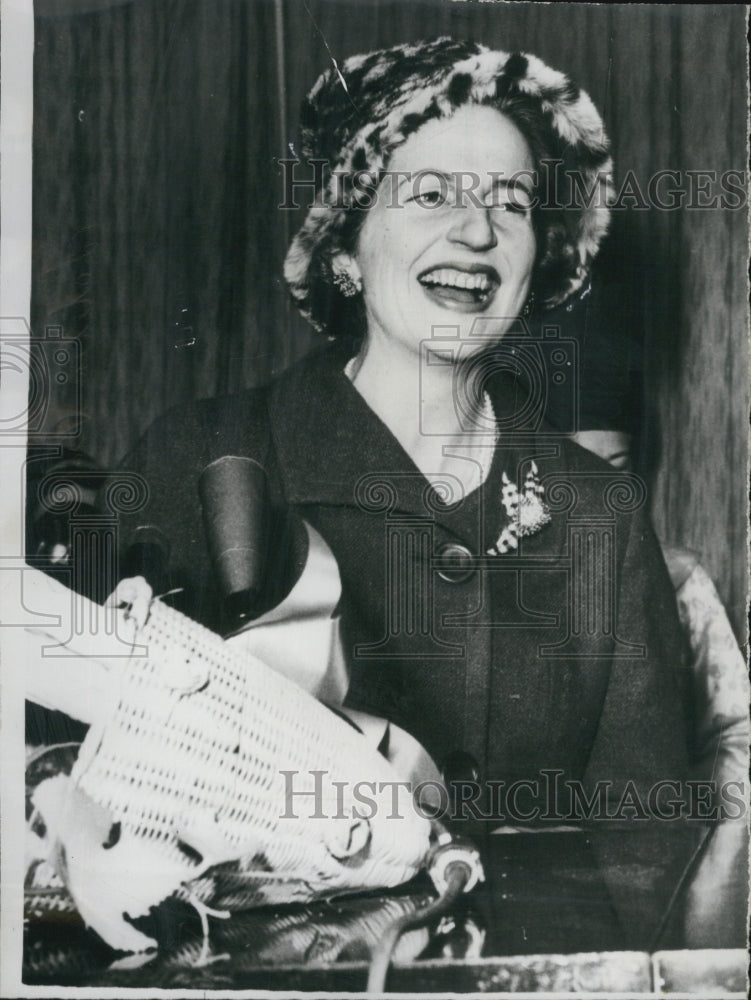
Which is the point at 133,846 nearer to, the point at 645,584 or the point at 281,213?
the point at 645,584

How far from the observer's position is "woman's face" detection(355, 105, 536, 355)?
2.20m

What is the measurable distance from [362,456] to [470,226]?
0.60m

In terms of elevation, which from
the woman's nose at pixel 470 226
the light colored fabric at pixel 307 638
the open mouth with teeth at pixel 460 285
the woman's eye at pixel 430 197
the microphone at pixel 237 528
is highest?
the woman's eye at pixel 430 197

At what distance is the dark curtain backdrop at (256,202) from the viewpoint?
2.21 meters

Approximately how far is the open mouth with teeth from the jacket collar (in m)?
0.20

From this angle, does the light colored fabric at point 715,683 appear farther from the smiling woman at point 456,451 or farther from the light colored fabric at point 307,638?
the light colored fabric at point 307,638

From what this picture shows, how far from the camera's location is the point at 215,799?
2131mm

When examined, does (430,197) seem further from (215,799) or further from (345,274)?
(215,799)

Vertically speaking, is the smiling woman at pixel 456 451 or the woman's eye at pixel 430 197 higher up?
the woman's eye at pixel 430 197

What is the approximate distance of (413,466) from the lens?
7.25 feet

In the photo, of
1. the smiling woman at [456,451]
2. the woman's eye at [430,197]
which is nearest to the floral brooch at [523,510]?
the smiling woman at [456,451]

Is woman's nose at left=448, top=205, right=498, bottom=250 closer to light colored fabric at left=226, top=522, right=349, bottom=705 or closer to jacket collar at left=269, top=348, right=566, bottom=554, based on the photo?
jacket collar at left=269, top=348, right=566, bottom=554

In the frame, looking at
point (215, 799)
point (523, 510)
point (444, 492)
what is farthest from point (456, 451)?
point (215, 799)

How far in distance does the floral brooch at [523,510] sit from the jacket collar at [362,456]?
17 millimetres
